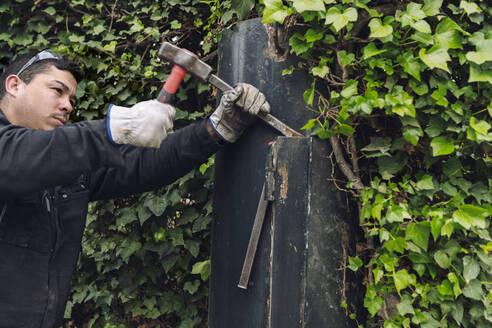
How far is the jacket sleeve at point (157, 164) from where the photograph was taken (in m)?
1.79

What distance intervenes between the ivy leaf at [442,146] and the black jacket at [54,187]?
860 mm

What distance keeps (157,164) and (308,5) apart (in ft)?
3.23

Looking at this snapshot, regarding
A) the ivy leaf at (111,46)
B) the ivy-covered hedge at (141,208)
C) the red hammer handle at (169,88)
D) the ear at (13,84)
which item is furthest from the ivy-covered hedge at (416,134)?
the ivy leaf at (111,46)

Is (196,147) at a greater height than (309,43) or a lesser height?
lesser

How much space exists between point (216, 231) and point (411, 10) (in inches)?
44.6

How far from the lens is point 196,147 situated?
70.6 inches

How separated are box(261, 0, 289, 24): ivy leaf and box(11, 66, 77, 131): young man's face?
933 millimetres

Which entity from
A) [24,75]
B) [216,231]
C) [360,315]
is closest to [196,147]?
[216,231]

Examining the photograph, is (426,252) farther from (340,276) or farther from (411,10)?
(411,10)

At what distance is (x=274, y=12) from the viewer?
54.6 inches

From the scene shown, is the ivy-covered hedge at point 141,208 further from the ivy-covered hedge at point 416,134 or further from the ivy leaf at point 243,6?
the ivy-covered hedge at point 416,134

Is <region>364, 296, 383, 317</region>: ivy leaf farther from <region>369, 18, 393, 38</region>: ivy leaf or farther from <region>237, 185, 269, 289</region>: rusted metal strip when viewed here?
<region>369, 18, 393, 38</region>: ivy leaf

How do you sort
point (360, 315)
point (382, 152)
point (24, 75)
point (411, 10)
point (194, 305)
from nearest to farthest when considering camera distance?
point (411, 10), point (382, 152), point (360, 315), point (24, 75), point (194, 305)

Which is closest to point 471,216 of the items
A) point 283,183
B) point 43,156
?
point 283,183
